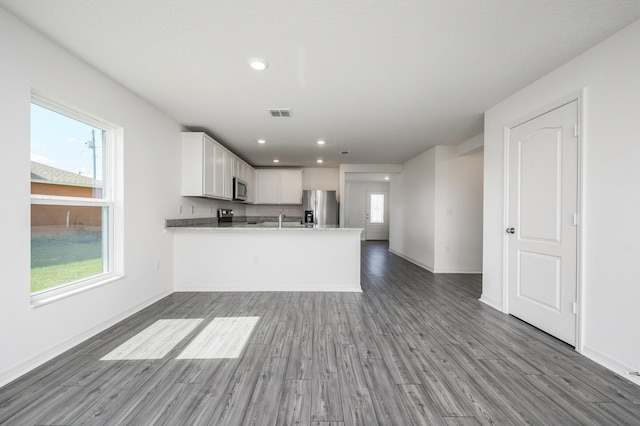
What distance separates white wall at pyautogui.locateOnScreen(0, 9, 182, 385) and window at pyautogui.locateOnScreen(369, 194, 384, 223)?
862 centimetres

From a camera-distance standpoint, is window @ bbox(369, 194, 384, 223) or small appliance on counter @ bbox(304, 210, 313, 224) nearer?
small appliance on counter @ bbox(304, 210, 313, 224)

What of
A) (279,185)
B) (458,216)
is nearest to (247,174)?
(279,185)

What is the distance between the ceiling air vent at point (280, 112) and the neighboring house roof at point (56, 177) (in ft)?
6.73

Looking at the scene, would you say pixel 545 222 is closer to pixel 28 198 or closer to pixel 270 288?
pixel 270 288

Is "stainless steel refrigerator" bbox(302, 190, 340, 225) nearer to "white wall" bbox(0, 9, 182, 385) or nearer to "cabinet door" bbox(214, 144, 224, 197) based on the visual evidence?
"cabinet door" bbox(214, 144, 224, 197)

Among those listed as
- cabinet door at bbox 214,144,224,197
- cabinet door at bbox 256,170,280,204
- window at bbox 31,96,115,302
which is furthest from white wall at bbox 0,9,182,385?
cabinet door at bbox 256,170,280,204

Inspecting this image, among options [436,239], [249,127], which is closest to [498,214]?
[436,239]

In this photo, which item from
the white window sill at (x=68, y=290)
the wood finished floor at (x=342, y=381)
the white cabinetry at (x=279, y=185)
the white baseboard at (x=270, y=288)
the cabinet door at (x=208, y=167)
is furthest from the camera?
the white cabinetry at (x=279, y=185)

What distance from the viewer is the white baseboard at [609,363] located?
5.95ft

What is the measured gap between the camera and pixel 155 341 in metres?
2.30

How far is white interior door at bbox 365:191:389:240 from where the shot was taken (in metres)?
10.9

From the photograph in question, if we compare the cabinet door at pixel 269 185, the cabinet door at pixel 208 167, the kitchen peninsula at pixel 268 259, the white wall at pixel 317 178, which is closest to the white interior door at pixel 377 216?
the white wall at pixel 317 178

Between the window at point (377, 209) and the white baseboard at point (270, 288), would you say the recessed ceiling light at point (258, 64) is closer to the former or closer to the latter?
the white baseboard at point (270, 288)

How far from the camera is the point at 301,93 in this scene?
9.35ft
